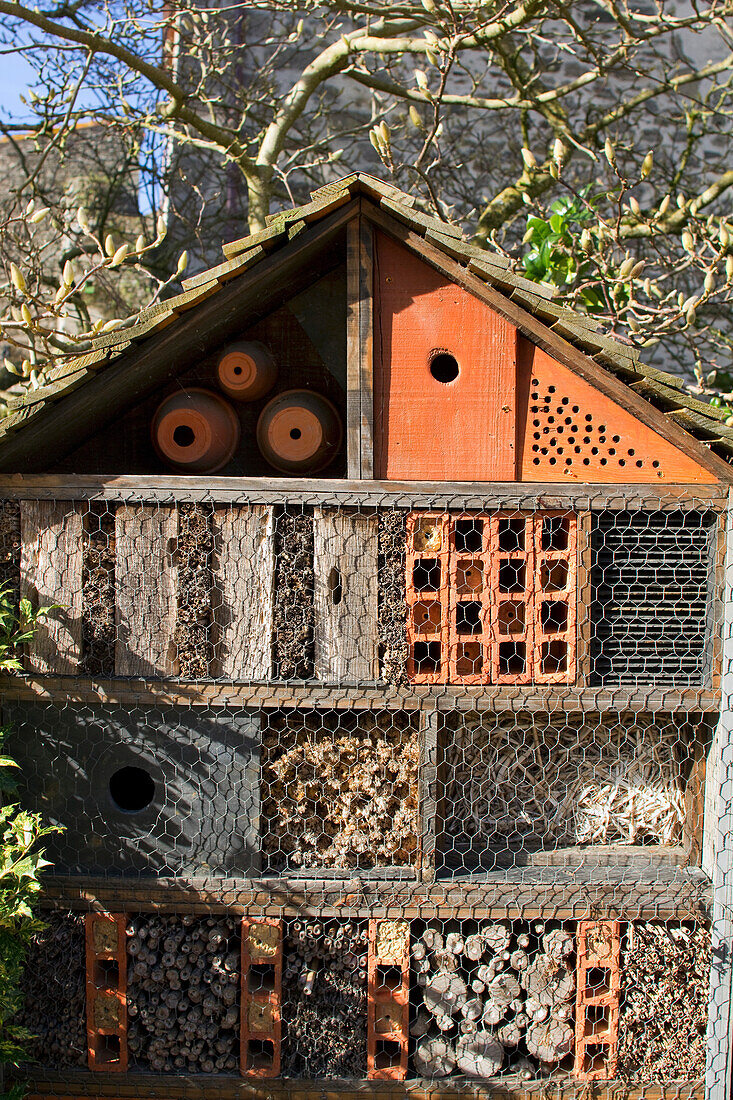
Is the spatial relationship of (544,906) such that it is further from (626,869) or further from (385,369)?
(385,369)

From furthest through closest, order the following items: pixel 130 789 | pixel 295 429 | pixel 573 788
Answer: pixel 130 789
pixel 573 788
pixel 295 429

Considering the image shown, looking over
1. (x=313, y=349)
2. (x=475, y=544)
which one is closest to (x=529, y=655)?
(x=475, y=544)

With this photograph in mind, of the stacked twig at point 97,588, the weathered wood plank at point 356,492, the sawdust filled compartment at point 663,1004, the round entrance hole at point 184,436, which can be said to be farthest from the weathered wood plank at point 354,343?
the sawdust filled compartment at point 663,1004

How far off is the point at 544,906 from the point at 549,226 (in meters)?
3.39

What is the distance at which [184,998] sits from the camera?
120 inches

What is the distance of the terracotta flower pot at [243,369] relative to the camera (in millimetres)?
3213

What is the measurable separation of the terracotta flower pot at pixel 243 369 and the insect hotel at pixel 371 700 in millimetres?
165

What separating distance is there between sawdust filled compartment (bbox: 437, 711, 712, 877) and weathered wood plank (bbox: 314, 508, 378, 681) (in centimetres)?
54

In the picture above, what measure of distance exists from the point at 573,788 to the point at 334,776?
2.87ft

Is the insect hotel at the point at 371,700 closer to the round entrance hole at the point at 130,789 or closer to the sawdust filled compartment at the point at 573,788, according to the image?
the sawdust filled compartment at the point at 573,788

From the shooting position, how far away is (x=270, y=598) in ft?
9.82

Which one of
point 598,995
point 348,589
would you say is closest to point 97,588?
point 348,589

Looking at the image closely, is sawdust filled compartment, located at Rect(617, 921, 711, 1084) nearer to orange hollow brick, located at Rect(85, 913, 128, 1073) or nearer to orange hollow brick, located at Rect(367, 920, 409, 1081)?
orange hollow brick, located at Rect(367, 920, 409, 1081)

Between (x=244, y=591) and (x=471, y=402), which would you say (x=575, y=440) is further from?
(x=244, y=591)
